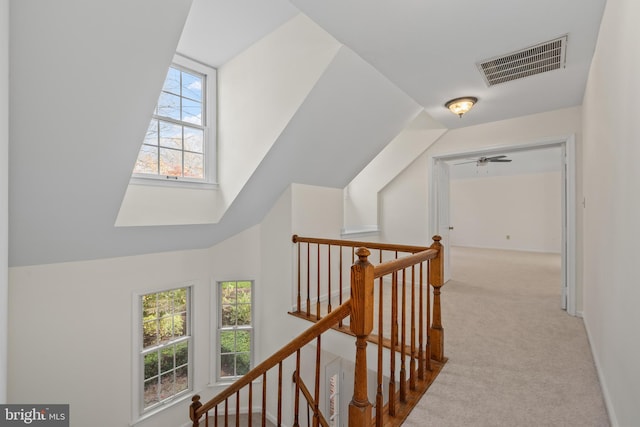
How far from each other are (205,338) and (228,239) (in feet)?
4.40

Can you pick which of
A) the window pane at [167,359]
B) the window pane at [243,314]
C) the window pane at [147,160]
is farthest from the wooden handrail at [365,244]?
the window pane at [167,359]

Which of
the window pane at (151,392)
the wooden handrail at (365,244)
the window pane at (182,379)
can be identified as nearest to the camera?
the wooden handrail at (365,244)

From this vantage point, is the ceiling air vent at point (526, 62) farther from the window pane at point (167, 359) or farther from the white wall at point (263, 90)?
the window pane at point (167, 359)

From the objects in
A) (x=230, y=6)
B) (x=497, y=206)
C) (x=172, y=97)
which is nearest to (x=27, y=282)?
(x=172, y=97)

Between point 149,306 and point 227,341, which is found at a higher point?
point 149,306

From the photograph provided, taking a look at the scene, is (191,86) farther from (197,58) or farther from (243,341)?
(243,341)

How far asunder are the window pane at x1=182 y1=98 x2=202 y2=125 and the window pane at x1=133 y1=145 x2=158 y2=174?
49 centimetres

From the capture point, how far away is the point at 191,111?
3.14 meters

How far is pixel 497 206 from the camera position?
852cm

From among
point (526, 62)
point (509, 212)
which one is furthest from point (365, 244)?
point (509, 212)

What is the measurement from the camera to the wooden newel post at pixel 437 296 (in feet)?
6.75

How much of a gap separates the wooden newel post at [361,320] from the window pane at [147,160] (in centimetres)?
252

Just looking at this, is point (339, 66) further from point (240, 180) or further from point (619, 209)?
point (619, 209)

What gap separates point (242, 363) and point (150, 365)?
115 centimetres
